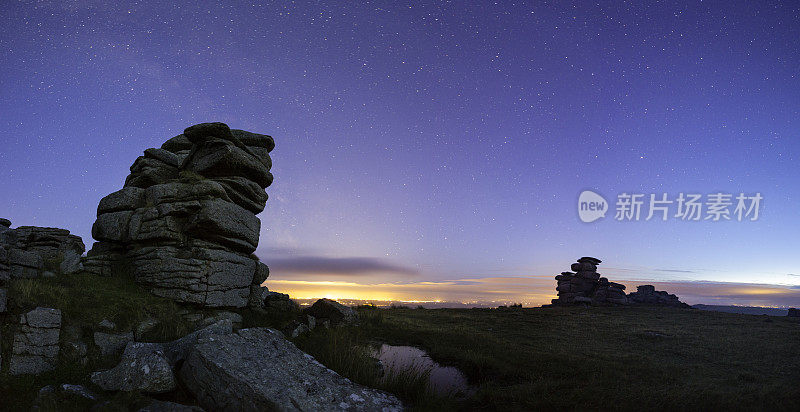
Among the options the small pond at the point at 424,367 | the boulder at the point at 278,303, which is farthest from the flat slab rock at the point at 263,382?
the boulder at the point at 278,303

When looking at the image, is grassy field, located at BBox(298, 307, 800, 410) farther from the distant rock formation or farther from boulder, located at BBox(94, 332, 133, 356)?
the distant rock formation

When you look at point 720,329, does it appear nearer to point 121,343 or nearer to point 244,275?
point 244,275

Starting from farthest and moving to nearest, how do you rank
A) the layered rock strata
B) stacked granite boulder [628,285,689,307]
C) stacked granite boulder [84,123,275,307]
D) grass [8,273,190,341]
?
stacked granite boulder [628,285,689,307] → stacked granite boulder [84,123,275,307] → the layered rock strata → grass [8,273,190,341]

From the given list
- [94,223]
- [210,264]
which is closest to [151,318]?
[210,264]

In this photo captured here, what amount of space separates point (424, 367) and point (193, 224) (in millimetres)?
10903

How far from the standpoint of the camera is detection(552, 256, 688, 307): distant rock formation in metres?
63.3

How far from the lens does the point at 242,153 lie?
17172 mm

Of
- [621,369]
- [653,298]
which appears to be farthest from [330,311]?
[653,298]

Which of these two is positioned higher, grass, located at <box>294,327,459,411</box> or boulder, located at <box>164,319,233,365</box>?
boulder, located at <box>164,319,233,365</box>

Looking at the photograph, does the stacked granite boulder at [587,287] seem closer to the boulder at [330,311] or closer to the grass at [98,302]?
the boulder at [330,311]

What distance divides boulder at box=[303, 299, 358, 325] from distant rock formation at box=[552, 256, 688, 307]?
57.2 meters

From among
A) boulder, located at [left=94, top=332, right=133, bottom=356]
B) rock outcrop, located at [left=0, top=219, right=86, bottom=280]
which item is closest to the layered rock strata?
rock outcrop, located at [left=0, top=219, right=86, bottom=280]

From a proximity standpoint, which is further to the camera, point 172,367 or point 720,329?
point 720,329

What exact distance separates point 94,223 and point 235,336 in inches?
464
